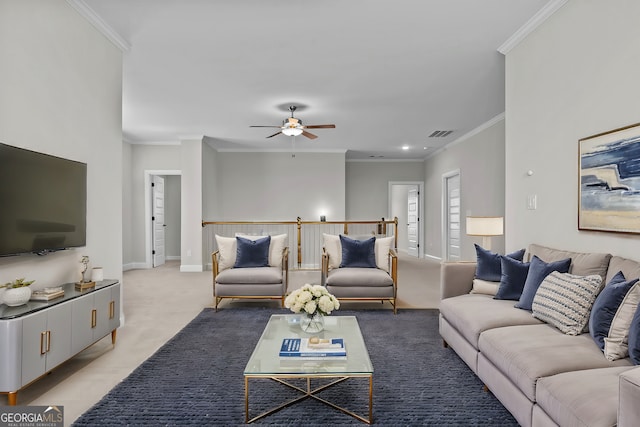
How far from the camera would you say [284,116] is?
6.47 metres

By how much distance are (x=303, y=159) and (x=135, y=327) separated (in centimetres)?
627

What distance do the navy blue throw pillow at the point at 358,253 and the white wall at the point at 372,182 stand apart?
5777 mm

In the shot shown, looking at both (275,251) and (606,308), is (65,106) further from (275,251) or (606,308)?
(606,308)

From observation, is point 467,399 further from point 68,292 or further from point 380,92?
point 380,92

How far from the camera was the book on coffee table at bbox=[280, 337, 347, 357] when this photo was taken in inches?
94.7

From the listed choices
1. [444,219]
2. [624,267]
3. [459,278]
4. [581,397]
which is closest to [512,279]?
[459,278]

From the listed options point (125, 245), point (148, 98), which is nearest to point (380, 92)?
point (148, 98)

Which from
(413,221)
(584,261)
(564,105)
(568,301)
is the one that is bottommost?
(568,301)

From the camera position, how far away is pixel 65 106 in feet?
10.5

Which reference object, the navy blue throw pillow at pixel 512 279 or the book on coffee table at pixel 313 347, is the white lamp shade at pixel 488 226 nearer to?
the navy blue throw pillow at pixel 512 279

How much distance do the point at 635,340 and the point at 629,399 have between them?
0.71 m

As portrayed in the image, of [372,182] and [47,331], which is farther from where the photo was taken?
[372,182]

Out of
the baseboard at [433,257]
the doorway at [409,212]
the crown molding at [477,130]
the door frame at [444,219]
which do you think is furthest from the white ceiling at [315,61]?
the doorway at [409,212]

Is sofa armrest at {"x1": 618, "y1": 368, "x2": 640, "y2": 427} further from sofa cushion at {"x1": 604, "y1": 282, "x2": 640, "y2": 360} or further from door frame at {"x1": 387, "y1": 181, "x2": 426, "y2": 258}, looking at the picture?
door frame at {"x1": 387, "y1": 181, "x2": 426, "y2": 258}
